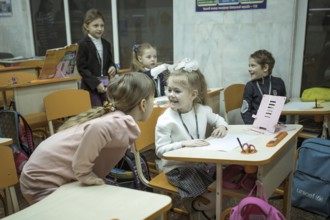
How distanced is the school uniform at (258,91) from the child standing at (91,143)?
5.41 feet

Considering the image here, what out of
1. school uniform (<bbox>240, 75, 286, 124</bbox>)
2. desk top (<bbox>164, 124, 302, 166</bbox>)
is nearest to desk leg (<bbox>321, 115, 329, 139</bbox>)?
school uniform (<bbox>240, 75, 286, 124</bbox>)

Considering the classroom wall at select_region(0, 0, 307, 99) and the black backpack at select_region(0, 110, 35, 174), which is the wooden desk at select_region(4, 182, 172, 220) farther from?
the classroom wall at select_region(0, 0, 307, 99)

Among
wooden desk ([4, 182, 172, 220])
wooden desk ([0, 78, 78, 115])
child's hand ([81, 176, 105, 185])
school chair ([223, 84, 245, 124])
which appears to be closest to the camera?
wooden desk ([4, 182, 172, 220])

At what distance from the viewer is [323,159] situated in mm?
2328

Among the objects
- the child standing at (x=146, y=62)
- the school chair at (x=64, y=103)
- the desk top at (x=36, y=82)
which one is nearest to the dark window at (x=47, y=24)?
the desk top at (x=36, y=82)

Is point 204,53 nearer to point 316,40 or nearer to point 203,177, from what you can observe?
point 316,40

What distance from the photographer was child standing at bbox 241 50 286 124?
3.02 meters

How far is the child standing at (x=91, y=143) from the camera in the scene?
1.25 metres

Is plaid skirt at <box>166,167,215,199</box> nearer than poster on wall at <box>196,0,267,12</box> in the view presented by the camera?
Yes

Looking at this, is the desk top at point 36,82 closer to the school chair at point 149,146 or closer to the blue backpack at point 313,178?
the school chair at point 149,146

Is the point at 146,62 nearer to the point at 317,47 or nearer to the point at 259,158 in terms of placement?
the point at 317,47

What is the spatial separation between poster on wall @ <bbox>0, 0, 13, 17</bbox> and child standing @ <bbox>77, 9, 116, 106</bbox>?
9.94 feet

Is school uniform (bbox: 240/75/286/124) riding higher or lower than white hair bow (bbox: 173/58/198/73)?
lower

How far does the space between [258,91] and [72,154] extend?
2090 millimetres
